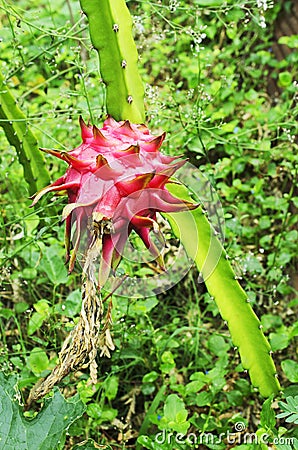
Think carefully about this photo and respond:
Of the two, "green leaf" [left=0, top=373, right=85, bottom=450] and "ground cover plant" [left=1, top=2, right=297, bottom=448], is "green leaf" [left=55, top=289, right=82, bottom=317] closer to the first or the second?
"ground cover plant" [left=1, top=2, right=297, bottom=448]

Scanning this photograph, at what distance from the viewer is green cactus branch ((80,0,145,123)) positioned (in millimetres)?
1322

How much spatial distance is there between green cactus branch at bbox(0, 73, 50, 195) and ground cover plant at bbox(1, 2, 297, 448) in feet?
0.23

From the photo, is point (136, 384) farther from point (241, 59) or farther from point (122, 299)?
point (241, 59)

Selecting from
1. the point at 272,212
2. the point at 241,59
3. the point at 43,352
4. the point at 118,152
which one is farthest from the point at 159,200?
the point at 241,59

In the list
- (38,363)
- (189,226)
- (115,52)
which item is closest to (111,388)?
(38,363)

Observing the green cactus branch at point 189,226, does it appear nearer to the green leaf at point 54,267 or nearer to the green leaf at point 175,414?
the green leaf at point 175,414

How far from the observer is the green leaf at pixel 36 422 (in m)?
1.27

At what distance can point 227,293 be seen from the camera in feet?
4.84

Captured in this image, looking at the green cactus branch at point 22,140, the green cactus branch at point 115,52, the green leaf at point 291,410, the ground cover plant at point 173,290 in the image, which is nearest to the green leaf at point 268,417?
the ground cover plant at point 173,290

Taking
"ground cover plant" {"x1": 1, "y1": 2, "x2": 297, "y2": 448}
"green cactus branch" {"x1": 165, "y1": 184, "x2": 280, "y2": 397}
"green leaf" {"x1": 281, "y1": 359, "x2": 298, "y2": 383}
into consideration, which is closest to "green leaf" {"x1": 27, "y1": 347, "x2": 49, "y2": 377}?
"ground cover plant" {"x1": 1, "y1": 2, "x2": 297, "y2": 448}

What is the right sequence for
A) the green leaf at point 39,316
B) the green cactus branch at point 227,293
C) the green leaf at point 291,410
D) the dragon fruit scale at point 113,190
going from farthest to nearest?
the green leaf at point 39,316, the green cactus branch at point 227,293, the green leaf at point 291,410, the dragon fruit scale at point 113,190

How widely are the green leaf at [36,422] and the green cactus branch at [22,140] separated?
0.69m

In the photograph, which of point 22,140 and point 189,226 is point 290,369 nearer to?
point 189,226

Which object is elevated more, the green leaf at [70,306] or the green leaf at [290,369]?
the green leaf at [70,306]
